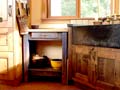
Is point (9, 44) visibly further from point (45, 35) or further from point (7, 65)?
point (45, 35)

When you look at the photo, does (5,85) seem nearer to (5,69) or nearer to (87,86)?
(5,69)

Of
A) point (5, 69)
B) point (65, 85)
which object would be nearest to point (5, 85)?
point (5, 69)

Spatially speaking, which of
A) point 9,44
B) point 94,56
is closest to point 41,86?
point 9,44

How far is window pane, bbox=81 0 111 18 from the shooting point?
4.04 meters

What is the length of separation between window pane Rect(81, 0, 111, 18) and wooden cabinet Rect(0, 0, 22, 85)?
131 cm

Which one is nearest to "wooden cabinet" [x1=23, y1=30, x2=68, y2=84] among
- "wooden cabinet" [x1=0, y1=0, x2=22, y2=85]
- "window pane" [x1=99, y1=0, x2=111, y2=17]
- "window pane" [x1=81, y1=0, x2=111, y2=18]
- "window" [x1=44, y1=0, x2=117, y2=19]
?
"wooden cabinet" [x1=0, y1=0, x2=22, y2=85]

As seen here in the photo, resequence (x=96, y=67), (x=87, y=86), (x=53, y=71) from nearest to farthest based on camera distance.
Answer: (x=96, y=67)
(x=87, y=86)
(x=53, y=71)

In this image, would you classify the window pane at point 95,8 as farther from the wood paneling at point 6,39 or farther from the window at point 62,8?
the wood paneling at point 6,39

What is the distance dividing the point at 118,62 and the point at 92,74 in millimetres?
564

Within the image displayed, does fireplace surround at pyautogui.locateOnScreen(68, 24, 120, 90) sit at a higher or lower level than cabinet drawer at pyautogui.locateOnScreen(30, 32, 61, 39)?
lower

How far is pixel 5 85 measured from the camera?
359cm

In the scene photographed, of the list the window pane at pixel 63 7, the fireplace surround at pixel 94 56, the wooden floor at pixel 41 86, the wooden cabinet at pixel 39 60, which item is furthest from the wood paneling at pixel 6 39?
the window pane at pixel 63 7

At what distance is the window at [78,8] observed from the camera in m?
4.04

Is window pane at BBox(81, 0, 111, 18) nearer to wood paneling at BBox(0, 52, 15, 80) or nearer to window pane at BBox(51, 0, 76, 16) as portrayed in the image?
window pane at BBox(51, 0, 76, 16)
